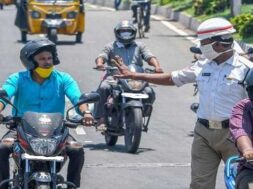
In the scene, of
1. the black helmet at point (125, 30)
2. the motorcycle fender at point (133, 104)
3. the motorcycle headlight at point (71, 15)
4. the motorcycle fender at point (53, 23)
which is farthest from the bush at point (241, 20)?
the motorcycle fender at point (133, 104)

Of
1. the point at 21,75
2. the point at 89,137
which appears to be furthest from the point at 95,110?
the point at 21,75

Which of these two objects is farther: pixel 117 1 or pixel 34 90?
pixel 117 1

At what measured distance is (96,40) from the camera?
33.6 metres

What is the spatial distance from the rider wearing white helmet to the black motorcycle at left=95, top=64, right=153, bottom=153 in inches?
217

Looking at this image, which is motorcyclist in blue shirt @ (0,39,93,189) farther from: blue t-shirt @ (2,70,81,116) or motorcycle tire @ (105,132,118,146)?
motorcycle tire @ (105,132,118,146)

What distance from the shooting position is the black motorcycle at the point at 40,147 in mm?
8789

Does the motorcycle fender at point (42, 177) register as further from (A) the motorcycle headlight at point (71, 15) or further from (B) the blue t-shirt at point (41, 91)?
(A) the motorcycle headlight at point (71, 15)

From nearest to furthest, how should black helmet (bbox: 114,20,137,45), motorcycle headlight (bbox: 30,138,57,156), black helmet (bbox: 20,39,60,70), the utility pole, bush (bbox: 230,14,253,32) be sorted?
1. motorcycle headlight (bbox: 30,138,57,156)
2. black helmet (bbox: 20,39,60,70)
3. black helmet (bbox: 114,20,137,45)
4. bush (bbox: 230,14,253,32)
5. the utility pole

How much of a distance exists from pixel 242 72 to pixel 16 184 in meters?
2.06

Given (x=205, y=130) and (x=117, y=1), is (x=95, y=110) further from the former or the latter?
(x=117, y=1)

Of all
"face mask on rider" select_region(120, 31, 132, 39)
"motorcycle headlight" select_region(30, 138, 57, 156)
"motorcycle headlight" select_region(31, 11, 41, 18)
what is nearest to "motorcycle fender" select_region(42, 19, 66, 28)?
"motorcycle headlight" select_region(31, 11, 41, 18)

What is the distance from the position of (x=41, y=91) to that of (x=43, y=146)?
0.90 m

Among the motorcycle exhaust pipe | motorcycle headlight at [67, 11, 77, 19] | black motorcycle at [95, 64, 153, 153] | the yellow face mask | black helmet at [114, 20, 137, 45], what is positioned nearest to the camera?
the motorcycle exhaust pipe

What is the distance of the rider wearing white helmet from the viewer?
922 cm
